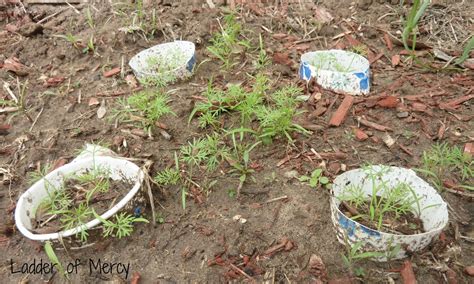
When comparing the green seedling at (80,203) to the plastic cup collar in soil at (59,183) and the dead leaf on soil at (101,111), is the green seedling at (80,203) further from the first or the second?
the dead leaf on soil at (101,111)

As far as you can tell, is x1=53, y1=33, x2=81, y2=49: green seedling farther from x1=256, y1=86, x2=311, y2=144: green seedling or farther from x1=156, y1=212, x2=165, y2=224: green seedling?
x1=156, y1=212, x2=165, y2=224: green seedling

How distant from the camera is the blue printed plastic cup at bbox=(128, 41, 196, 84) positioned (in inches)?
110

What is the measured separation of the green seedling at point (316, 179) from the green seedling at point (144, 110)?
35.0 inches

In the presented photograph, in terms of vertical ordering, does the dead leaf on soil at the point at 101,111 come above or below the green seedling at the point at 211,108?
below

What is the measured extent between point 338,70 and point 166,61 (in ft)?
3.86

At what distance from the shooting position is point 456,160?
2197mm

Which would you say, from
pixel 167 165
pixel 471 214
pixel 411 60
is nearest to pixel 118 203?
pixel 167 165

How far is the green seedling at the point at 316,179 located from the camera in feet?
7.02

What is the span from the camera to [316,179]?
216 cm

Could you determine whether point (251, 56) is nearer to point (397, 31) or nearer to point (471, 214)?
point (397, 31)

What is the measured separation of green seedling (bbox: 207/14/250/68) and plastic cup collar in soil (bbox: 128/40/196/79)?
6.3 inches

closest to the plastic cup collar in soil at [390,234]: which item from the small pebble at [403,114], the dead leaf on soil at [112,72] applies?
the small pebble at [403,114]

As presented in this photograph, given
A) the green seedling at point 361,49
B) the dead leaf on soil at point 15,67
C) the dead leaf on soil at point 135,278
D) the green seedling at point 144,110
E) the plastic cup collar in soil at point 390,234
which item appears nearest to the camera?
the plastic cup collar in soil at point 390,234

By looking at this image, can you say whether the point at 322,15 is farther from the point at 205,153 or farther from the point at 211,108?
the point at 205,153
